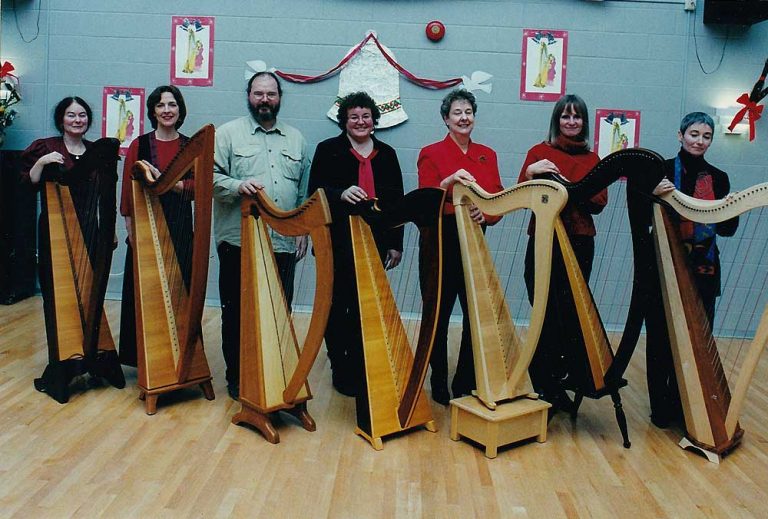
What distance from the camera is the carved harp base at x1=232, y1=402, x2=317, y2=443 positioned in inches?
101

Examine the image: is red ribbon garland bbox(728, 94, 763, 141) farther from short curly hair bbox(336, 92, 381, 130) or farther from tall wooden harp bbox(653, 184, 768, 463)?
short curly hair bbox(336, 92, 381, 130)

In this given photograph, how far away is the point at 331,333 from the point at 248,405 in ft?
2.05

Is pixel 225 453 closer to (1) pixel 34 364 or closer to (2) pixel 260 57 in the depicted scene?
(1) pixel 34 364

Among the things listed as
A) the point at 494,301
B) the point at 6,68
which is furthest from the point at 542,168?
the point at 6,68

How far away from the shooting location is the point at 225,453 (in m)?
2.45

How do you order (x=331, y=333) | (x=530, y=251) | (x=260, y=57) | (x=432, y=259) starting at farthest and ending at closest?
(x=260, y=57)
(x=331, y=333)
(x=530, y=251)
(x=432, y=259)

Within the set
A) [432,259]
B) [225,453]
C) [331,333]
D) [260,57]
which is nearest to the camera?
[432,259]

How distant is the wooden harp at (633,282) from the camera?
88.9 inches

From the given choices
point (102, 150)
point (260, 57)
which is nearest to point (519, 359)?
point (102, 150)

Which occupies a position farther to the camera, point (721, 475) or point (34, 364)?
point (34, 364)

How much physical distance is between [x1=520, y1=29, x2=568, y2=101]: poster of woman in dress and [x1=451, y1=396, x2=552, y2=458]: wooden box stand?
105 inches

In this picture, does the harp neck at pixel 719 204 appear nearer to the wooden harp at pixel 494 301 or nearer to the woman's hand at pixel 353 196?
the wooden harp at pixel 494 301

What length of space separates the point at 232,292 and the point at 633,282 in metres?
1.60

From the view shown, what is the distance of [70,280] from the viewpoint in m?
2.96
